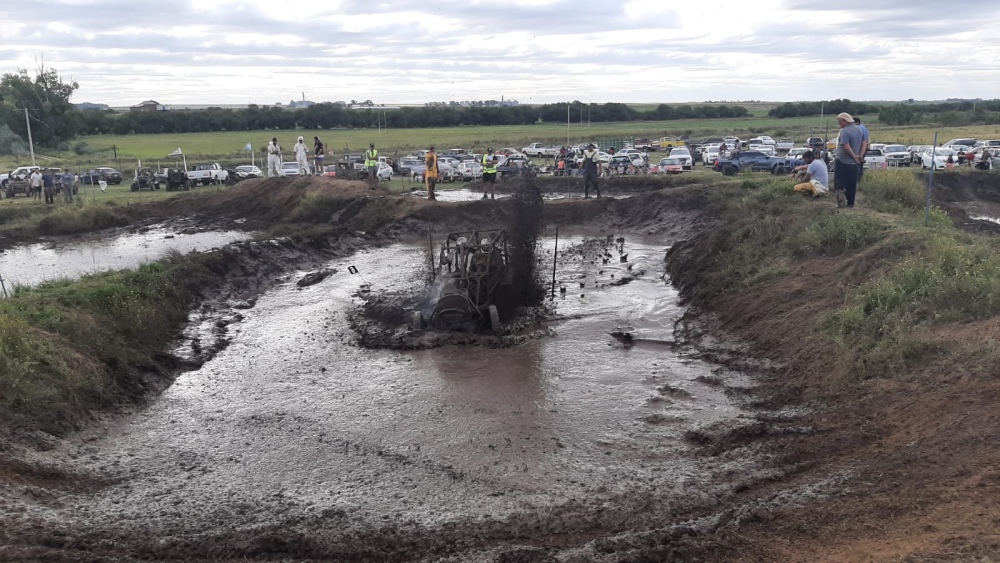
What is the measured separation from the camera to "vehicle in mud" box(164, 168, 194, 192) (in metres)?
40.2

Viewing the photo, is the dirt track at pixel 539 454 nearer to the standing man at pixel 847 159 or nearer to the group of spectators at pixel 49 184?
the standing man at pixel 847 159

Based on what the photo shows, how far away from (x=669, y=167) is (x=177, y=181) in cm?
2585

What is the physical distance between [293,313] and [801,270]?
37.2ft

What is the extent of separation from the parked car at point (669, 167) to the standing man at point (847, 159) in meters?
22.7

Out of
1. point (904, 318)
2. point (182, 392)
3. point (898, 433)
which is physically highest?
point (904, 318)

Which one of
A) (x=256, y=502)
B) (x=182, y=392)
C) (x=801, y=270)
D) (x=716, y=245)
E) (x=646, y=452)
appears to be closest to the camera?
(x=256, y=502)

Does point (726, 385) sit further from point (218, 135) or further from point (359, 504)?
point (218, 135)

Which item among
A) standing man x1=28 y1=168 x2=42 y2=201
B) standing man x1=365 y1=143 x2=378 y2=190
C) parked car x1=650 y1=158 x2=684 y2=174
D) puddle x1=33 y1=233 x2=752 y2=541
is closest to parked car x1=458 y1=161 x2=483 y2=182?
standing man x1=365 y1=143 x2=378 y2=190

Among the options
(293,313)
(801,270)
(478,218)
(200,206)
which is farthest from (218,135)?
(801,270)

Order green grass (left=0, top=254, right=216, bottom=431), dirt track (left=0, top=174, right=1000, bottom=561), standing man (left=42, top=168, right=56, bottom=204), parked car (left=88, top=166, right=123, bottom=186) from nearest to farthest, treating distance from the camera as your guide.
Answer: dirt track (left=0, top=174, right=1000, bottom=561) < green grass (left=0, top=254, right=216, bottom=431) < standing man (left=42, top=168, right=56, bottom=204) < parked car (left=88, top=166, right=123, bottom=186)

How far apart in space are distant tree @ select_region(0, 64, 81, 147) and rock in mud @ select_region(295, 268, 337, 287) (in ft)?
189

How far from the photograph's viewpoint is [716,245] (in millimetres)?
19609

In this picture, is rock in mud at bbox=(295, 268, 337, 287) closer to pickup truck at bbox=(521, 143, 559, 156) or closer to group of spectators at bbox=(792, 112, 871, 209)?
group of spectators at bbox=(792, 112, 871, 209)

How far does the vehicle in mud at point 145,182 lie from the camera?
4009cm
